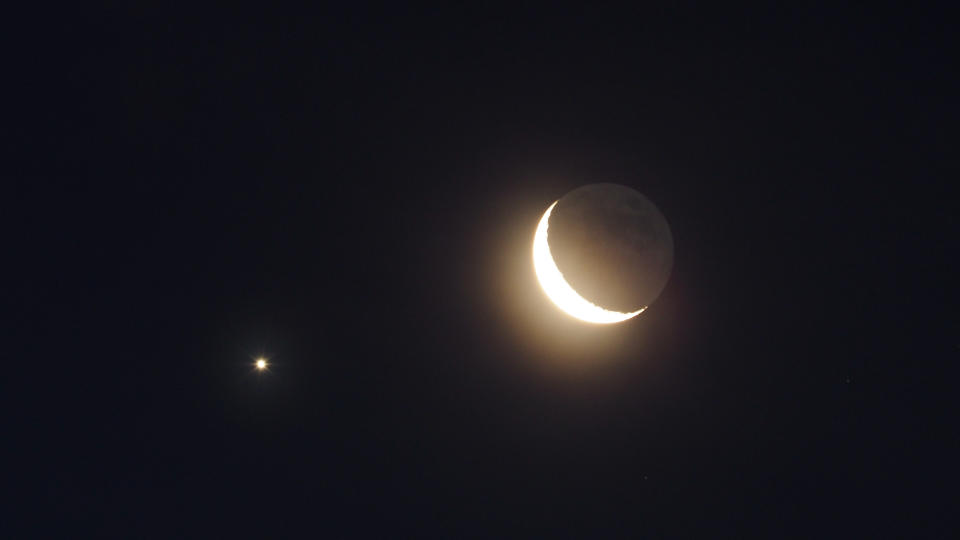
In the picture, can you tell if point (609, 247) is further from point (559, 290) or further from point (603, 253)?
point (559, 290)

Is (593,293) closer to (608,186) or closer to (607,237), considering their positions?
(607,237)

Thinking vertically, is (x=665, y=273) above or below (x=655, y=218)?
below

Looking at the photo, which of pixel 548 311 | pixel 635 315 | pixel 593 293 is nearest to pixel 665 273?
pixel 635 315

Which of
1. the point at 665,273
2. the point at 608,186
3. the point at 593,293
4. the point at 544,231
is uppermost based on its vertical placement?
the point at 608,186

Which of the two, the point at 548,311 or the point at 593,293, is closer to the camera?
the point at 593,293

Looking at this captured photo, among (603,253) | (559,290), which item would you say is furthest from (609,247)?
(559,290)
